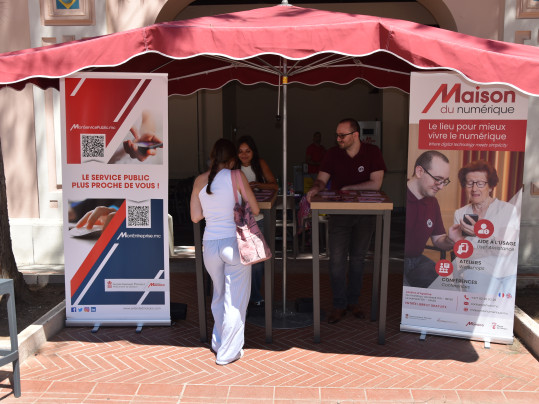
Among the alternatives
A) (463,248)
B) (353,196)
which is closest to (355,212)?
(353,196)

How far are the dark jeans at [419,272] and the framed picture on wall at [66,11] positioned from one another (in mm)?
5522

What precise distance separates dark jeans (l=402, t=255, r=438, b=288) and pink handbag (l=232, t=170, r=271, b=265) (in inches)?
56.9

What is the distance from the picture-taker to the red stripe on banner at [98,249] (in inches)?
209

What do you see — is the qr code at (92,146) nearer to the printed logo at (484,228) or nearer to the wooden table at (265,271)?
the wooden table at (265,271)

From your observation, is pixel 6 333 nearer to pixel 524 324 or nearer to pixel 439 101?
pixel 439 101

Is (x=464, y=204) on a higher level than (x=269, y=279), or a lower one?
higher

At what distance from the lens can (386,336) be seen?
5320 mm

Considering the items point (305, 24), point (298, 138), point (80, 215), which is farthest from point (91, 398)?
point (298, 138)

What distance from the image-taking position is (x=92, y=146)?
5.21m

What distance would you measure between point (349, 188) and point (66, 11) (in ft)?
16.0

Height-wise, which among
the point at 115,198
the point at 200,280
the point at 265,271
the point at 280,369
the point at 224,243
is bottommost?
the point at 280,369

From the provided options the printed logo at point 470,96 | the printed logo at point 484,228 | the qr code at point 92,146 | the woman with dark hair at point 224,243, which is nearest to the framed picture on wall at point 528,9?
the printed logo at point 470,96

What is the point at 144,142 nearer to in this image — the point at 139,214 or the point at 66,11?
the point at 139,214

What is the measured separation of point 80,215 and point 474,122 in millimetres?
3688
